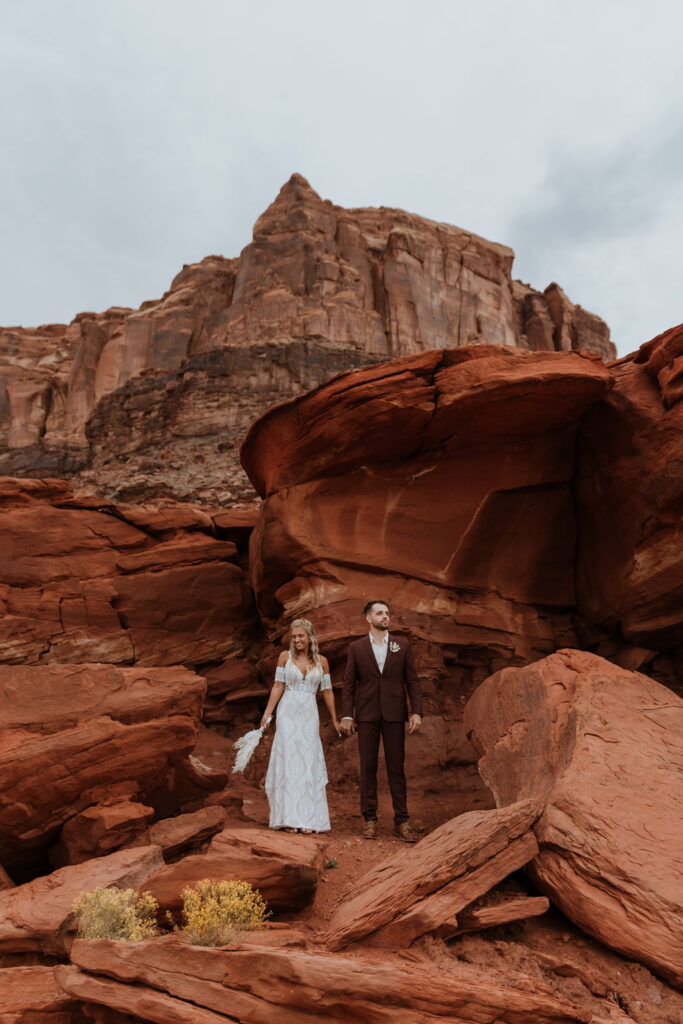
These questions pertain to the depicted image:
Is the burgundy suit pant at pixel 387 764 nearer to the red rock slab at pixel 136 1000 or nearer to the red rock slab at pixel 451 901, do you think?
the red rock slab at pixel 451 901

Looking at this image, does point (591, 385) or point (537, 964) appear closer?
point (537, 964)

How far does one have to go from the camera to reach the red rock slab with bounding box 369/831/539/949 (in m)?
3.96

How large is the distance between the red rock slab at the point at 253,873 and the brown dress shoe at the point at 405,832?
191cm

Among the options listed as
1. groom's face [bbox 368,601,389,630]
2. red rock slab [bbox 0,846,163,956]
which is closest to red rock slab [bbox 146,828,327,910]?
red rock slab [bbox 0,846,163,956]

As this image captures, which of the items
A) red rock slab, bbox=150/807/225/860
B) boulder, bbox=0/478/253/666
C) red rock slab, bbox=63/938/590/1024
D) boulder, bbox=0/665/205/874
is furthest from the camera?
boulder, bbox=0/478/253/666

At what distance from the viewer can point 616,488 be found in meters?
10.3

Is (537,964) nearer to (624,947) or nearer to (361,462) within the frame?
(624,947)

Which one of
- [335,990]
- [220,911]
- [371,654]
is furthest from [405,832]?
[335,990]

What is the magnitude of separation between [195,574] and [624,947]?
9842mm

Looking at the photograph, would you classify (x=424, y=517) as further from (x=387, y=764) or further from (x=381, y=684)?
(x=387, y=764)

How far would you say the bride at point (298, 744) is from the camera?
6801 mm

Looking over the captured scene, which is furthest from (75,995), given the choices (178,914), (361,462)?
(361,462)

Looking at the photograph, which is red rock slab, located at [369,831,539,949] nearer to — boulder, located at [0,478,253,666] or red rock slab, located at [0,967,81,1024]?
red rock slab, located at [0,967,81,1024]

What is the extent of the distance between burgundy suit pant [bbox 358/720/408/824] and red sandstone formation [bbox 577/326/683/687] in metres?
4.75
